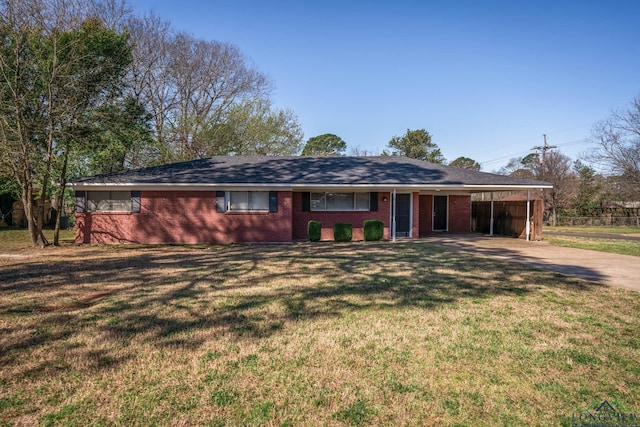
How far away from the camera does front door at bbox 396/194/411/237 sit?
1673 centimetres

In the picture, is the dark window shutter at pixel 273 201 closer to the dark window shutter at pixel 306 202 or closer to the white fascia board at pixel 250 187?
the white fascia board at pixel 250 187

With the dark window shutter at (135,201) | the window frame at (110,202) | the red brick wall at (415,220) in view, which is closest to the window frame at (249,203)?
the dark window shutter at (135,201)

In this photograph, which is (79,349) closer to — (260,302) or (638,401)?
(260,302)

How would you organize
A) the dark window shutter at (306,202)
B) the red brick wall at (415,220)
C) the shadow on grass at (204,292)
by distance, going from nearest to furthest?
1. the shadow on grass at (204,292)
2. the dark window shutter at (306,202)
3. the red brick wall at (415,220)

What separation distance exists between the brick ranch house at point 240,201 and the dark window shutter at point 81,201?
0.12ft

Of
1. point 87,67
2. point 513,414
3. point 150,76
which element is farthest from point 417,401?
point 150,76

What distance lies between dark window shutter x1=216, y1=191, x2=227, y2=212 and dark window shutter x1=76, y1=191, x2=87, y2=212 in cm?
518

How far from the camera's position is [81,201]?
14.3 m

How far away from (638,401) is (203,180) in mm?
13808

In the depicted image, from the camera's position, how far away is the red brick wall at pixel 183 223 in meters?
14.5

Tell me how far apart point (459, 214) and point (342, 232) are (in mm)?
8663

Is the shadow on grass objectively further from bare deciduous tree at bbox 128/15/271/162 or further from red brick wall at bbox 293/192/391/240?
bare deciduous tree at bbox 128/15/271/162

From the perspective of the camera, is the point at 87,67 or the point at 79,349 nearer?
the point at 79,349

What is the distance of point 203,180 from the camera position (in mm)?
14320
